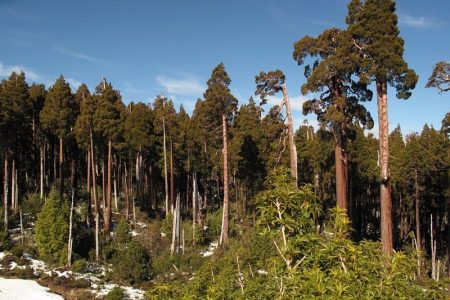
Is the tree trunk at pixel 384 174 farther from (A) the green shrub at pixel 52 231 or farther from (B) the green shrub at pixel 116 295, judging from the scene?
(A) the green shrub at pixel 52 231

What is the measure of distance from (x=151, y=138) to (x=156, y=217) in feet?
24.2

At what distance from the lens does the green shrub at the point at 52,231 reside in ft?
88.4

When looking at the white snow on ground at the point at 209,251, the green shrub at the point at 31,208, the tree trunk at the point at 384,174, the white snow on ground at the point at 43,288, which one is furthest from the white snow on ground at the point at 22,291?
the tree trunk at the point at 384,174

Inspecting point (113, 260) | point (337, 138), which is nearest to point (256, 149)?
point (113, 260)

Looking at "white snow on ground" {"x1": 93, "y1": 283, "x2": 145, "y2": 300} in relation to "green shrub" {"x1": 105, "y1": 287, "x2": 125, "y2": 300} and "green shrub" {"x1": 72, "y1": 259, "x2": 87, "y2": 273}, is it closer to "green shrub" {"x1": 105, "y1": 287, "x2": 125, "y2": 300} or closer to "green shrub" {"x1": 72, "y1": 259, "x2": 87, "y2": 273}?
"green shrub" {"x1": 105, "y1": 287, "x2": 125, "y2": 300}

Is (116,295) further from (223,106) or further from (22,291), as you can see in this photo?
(223,106)

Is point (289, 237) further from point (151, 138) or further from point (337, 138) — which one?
point (151, 138)

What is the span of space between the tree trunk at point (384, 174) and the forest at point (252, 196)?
1.6 inches

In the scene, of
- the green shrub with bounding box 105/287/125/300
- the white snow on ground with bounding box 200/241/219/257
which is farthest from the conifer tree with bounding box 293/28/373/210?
the white snow on ground with bounding box 200/241/219/257

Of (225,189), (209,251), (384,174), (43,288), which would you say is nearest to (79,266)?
(43,288)

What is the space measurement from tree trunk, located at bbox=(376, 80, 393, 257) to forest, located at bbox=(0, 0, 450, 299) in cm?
4

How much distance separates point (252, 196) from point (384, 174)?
8.19m

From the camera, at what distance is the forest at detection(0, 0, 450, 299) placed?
528 centimetres

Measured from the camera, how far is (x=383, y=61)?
556 inches
